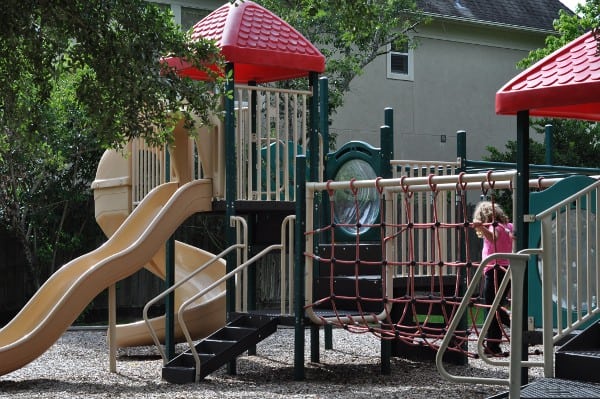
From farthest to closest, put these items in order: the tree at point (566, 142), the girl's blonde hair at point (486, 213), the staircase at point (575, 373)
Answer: the tree at point (566, 142) → the girl's blonde hair at point (486, 213) → the staircase at point (575, 373)

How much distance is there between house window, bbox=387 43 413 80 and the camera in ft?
78.6

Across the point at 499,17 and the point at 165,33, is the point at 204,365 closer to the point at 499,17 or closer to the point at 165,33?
the point at 165,33

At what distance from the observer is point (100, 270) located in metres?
11.1

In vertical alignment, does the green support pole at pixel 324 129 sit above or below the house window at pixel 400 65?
below

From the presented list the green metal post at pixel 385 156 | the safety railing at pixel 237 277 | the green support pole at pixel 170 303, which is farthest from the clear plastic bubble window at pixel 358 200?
the green support pole at pixel 170 303

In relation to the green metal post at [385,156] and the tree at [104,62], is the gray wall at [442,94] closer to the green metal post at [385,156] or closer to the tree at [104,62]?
the green metal post at [385,156]

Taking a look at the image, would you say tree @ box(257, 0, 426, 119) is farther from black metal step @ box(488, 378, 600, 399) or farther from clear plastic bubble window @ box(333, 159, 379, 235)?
black metal step @ box(488, 378, 600, 399)

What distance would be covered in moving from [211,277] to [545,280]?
7332 millimetres

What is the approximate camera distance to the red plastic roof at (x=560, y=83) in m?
7.20

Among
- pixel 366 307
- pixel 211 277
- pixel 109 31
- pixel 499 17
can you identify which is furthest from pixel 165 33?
pixel 499 17

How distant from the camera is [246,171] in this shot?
1238 cm

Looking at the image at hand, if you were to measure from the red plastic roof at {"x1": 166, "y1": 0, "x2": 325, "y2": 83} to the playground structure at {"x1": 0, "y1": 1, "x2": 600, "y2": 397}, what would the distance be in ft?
0.12

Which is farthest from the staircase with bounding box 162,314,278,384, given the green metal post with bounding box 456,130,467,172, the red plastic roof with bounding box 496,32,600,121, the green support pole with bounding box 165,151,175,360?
the red plastic roof with bounding box 496,32,600,121

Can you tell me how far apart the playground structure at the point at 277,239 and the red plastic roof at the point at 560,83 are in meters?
0.65
